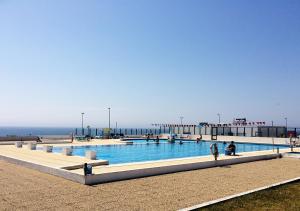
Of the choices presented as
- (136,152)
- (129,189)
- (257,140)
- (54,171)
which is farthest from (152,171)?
(257,140)

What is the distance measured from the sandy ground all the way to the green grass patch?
79 centimetres

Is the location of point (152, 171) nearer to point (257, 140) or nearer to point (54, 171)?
point (54, 171)

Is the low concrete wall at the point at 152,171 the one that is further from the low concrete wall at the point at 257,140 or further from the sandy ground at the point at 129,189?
the low concrete wall at the point at 257,140

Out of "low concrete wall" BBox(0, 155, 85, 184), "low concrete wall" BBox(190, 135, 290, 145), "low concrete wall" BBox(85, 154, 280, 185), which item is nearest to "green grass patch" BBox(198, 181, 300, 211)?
"low concrete wall" BBox(85, 154, 280, 185)

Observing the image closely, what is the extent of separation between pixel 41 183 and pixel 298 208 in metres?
8.29

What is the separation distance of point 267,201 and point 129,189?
433 centimetres

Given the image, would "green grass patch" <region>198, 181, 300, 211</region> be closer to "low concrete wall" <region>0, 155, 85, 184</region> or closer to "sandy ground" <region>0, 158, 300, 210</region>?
"sandy ground" <region>0, 158, 300, 210</region>

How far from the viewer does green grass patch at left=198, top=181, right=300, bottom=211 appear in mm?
8375

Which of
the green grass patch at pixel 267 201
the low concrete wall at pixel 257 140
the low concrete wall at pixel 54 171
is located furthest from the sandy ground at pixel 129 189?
the low concrete wall at pixel 257 140

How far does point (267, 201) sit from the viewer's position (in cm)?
900

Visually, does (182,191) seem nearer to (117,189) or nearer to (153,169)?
(117,189)

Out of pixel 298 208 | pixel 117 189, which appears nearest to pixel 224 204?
pixel 298 208

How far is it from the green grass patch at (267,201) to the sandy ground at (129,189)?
2.60 feet

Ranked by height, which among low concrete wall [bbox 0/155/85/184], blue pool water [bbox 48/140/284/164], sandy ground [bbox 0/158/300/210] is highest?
low concrete wall [bbox 0/155/85/184]
